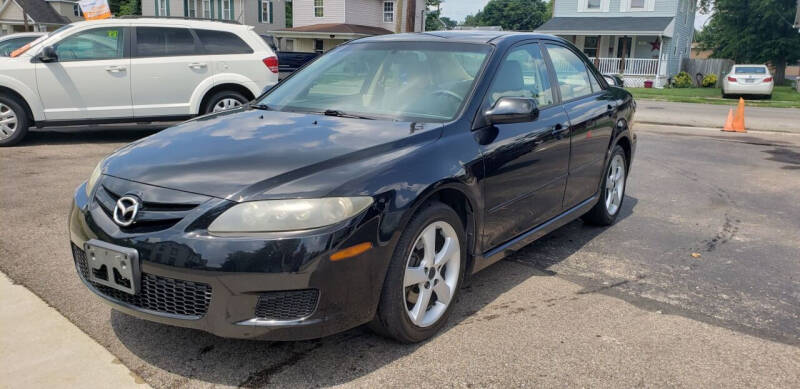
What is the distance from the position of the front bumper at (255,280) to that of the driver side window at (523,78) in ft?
5.24

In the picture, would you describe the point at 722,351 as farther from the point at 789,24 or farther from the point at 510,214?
the point at 789,24

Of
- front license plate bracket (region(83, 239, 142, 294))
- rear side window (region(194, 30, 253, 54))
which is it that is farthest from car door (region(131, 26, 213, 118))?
front license plate bracket (region(83, 239, 142, 294))

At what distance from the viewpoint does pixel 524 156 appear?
4.07 meters

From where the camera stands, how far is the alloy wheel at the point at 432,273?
3.27m

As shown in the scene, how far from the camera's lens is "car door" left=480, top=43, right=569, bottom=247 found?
151 inches

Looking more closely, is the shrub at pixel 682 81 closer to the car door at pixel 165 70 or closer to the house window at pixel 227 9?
the house window at pixel 227 9

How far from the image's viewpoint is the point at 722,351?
3396mm

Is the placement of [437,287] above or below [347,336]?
above

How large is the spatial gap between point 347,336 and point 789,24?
47008 millimetres

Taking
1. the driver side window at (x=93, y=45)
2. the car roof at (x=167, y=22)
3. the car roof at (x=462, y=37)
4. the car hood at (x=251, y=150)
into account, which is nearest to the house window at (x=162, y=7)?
the car roof at (x=167, y=22)

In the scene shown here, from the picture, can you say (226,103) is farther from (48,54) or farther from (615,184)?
(615,184)

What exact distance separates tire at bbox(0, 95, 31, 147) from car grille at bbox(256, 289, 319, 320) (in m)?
7.81

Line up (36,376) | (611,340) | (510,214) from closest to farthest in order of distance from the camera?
1. (36,376)
2. (611,340)
3. (510,214)

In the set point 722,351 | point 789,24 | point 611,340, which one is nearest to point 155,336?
point 611,340
